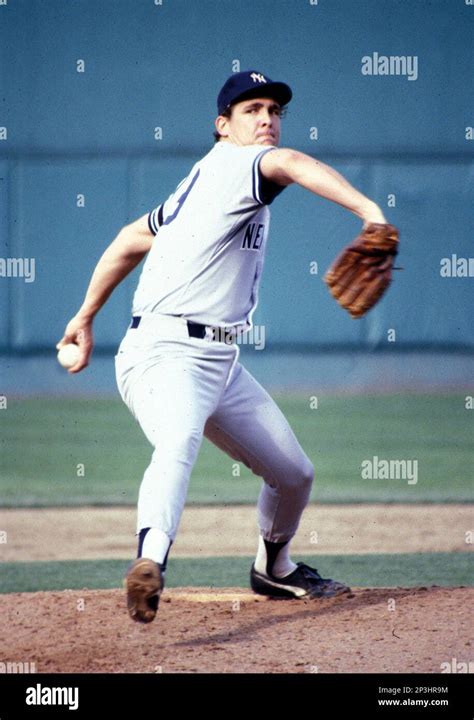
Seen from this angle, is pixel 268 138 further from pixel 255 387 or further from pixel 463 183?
pixel 463 183

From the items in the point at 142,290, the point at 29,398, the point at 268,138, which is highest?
the point at 268,138

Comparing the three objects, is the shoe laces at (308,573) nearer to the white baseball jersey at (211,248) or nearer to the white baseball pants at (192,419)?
the white baseball pants at (192,419)

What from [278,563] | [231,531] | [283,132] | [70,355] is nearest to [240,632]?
[278,563]

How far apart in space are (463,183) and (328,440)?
10.4 feet

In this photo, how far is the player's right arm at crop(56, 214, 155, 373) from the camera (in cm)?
340

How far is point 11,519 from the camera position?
6219 millimetres

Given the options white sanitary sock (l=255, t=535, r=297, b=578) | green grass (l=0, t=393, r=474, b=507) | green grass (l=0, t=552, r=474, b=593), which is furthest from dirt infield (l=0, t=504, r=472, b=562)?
white sanitary sock (l=255, t=535, r=297, b=578)

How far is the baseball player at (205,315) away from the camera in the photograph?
9.21 feet

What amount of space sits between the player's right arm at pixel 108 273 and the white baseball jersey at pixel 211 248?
0.59 feet

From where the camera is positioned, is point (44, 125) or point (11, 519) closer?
point (11, 519)

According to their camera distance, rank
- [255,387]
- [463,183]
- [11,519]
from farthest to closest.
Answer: [463,183], [11,519], [255,387]

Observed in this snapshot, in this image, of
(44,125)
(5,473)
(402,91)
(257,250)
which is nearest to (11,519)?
(5,473)

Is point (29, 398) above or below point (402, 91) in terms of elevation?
below

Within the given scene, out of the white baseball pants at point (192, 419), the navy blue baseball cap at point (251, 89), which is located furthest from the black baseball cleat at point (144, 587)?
the navy blue baseball cap at point (251, 89)
